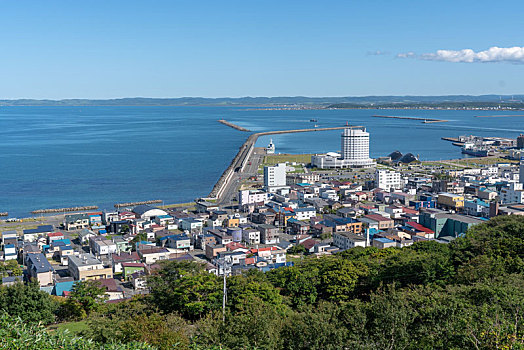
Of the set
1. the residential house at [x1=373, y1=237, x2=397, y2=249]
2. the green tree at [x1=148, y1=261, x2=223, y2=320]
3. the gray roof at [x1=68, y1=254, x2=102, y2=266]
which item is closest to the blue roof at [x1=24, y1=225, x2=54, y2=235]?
the gray roof at [x1=68, y1=254, x2=102, y2=266]

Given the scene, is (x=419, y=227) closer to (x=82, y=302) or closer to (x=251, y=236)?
(x=251, y=236)

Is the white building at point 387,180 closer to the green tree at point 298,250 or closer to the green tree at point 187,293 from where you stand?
the green tree at point 298,250

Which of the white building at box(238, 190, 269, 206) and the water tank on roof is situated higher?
the white building at box(238, 190, 269, 206)

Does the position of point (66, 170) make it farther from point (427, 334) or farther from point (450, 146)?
point (450, 146)

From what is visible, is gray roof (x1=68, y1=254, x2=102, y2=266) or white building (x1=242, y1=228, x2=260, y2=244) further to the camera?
white building (x1=242, y1=228, x2=260, y2=244)

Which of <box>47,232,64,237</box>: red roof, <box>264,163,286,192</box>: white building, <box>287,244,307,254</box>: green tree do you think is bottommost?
<box>287,244,307,254</box>: green tree

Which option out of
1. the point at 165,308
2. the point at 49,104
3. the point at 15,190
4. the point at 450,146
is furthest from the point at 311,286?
the point at 49,104

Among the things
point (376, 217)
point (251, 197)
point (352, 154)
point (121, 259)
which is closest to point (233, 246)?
point (121, 259)

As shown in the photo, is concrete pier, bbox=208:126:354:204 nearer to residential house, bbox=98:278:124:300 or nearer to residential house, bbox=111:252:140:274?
residential house, bbox=111:252:140:274

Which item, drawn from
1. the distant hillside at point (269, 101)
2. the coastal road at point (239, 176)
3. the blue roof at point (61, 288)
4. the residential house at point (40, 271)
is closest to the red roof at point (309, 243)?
the coastal road at point (239, 176)
